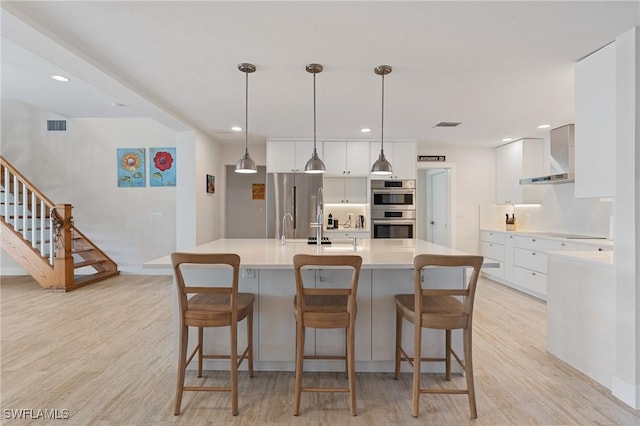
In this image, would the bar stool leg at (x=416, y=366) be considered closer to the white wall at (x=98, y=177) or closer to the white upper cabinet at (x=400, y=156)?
the white upper cabinet at (x=400, y=156)

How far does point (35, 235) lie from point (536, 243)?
302 inches

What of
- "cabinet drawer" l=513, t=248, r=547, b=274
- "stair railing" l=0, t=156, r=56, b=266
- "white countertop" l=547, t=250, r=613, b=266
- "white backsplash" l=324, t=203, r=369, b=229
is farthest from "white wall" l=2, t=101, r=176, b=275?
"white countertop" l=547, t=250, r=613, b=266

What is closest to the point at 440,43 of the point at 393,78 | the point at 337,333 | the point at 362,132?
the point at 393,78

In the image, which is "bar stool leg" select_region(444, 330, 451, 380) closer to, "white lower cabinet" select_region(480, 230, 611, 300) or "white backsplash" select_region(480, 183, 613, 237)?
"white lower cabinet" select_region(480, 230, 611, 300)

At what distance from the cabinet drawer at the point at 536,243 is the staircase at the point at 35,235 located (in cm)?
683

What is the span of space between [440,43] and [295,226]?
377 cm

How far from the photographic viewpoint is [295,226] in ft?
18.8

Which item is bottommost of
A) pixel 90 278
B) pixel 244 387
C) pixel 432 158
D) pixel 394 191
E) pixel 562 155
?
pixel 244 387

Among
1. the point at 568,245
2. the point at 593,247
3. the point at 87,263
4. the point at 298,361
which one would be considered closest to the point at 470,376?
the point at 298,361

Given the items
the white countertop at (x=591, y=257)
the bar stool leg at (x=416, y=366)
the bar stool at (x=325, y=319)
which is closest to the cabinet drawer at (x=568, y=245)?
the white countertop at (x=591, y=257)

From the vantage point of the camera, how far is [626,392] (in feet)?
7.38

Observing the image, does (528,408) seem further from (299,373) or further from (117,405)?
(117,405)

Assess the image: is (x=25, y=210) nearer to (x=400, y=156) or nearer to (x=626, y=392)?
(x=400, y=156)

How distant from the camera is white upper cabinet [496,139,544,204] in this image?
568 centimetres
